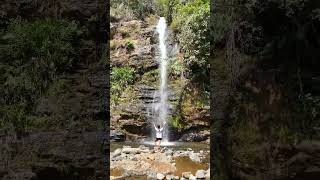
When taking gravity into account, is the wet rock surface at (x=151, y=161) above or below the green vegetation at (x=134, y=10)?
below

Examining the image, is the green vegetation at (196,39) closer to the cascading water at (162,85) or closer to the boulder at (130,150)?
the cascading water at (162,85)

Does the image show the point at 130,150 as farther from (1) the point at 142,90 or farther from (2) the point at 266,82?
(2) the point at 266,82

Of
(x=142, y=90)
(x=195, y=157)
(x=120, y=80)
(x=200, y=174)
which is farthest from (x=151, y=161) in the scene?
(x=120, y=80)

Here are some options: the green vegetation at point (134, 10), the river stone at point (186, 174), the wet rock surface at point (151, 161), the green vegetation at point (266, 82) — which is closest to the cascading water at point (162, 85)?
the green vegetation at point (134, 10)

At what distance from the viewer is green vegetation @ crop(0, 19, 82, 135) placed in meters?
3.27

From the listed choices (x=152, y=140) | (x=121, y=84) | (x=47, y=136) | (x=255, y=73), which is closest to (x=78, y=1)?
(x=47, y=136)

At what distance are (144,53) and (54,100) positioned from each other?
14.7 metres

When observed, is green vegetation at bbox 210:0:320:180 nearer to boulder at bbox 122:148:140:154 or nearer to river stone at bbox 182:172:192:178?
river stone at bbox 182:172:192:178

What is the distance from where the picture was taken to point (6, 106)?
3.25m

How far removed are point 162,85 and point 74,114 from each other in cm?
1368

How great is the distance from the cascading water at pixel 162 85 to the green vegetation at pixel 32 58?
1189 centimetres

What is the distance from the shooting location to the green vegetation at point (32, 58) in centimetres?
327

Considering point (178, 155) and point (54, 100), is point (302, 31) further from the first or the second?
point (178, 155)

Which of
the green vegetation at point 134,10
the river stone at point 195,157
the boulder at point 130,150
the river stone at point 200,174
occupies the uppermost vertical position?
the green vegetation at point 134,10
